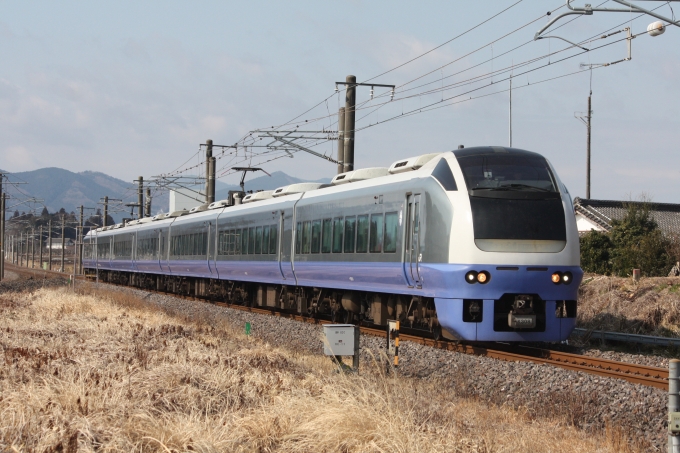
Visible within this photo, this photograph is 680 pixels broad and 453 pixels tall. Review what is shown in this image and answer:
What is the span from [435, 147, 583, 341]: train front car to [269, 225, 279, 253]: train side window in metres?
8.99

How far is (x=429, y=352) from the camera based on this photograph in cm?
1370

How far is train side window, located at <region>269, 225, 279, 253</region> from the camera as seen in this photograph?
22.3m

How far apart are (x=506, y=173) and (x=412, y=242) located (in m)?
2.02

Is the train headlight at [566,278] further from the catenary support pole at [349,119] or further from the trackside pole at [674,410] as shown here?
the catenary support pole at [349,119]

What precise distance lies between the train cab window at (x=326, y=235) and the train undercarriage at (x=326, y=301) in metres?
0.99

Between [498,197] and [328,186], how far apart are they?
23.1ft

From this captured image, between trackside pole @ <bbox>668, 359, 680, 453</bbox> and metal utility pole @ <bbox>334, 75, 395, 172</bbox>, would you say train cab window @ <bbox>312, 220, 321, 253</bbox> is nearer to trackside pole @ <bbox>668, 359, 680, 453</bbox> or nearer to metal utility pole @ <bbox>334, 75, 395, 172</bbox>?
metal utility pole @ <bbox>334, 75, 395, 172</bbox>

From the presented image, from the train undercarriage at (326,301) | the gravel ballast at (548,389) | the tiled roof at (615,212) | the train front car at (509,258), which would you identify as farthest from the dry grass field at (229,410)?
the tiled roof at (615,212)

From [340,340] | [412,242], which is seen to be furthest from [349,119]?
[340,340]

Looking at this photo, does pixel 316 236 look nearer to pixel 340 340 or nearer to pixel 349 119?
pixel 349 119

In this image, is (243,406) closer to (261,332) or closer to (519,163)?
(519,163)

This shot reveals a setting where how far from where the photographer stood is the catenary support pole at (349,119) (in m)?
23.4

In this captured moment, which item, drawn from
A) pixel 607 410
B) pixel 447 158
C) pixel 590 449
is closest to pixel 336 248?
pixel 447 158

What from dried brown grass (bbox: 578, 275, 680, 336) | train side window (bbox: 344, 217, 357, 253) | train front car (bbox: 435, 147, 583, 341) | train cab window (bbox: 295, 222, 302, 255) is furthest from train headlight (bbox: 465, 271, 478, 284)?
train cab window (bbox: 295, 222, 302, 255)
